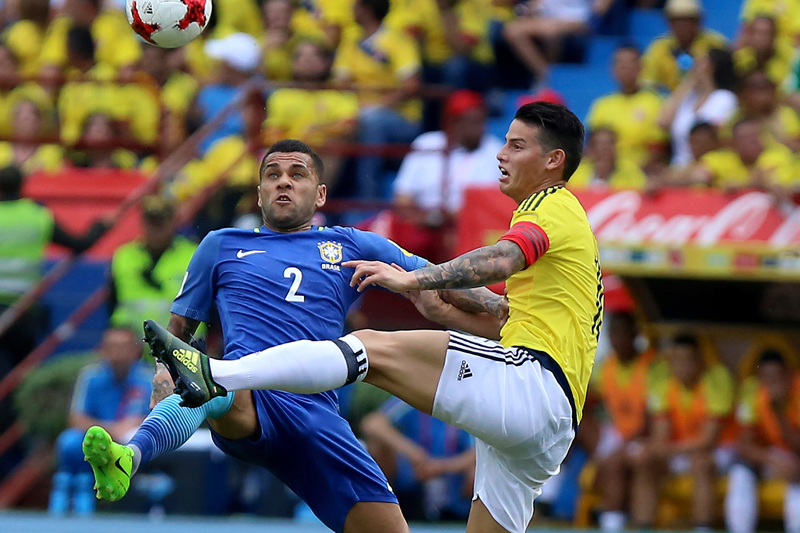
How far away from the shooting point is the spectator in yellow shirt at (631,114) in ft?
37.5

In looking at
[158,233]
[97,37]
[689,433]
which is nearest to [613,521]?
[689,433]

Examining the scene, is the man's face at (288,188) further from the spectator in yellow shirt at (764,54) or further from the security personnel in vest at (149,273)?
the spectator in yellow shirt at (764,54)

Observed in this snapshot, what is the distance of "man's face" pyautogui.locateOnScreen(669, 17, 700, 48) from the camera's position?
1222 centimetres

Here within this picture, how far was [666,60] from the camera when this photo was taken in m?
12.3

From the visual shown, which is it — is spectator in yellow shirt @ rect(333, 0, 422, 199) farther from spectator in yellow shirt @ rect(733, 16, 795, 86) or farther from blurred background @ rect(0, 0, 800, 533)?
spectator in yellow shirt @ rect(733, 16, 795, 86)

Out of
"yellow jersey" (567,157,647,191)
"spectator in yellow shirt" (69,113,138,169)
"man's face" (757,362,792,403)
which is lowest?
"man's face" (757,362,792,403)

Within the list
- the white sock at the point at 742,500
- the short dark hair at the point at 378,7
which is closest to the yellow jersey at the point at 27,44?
the short dark hair at the point at 378,7

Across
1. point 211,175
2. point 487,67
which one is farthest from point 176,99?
point 487,67

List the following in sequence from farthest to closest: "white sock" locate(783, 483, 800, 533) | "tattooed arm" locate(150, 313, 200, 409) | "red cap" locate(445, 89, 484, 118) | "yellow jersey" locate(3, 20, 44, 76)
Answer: "yellow jersey" locate(3, 20, 44, 76) → "red cap" locate(445, 89, 484, 118) → "white sock" locate(783, 483, 800, 533) → "tattooed arm" locate(150, 313, 200, 409)

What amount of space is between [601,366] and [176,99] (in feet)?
17.5

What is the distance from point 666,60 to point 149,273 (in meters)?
5.31

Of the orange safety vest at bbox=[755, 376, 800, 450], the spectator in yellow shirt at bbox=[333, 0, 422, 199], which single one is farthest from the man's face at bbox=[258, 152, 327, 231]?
the spectator in yellow shirt at bbox=[333, 0, 422, 199]

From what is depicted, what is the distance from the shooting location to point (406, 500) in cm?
1070

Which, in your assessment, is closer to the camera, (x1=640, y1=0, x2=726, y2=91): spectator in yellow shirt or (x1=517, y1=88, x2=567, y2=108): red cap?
(x1=517, y1=88, x2=567, y2=108): red cap
